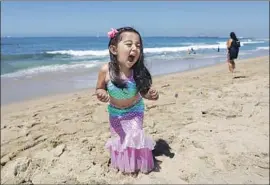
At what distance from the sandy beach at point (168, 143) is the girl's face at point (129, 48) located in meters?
1.06

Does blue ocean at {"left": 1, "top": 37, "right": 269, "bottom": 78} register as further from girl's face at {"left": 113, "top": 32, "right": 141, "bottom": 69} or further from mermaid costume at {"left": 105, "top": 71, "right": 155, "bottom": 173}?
girl's face at {"left": 113, "top": 32, "right": 141, "bottom": 69}

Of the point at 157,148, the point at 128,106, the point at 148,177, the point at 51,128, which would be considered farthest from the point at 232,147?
the point at 51,128

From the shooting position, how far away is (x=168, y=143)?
3.88 metres

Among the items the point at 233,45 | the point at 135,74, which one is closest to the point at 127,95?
the point at 135,74

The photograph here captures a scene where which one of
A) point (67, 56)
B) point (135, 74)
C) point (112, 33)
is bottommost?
point (67, 56)

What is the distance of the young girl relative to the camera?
110 inches

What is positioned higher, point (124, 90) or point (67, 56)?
point (124, 90)

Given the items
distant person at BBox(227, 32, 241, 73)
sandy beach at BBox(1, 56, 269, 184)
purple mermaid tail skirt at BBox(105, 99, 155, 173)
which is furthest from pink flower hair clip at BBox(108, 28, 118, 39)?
distant person at BBox(227, 32, 241, 73)

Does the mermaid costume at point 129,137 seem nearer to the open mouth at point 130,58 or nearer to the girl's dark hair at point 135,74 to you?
the girl's dark hair at point 135,74

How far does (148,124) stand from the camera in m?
Result: 4.46

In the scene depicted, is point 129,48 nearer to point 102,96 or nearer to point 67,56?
point 102,96

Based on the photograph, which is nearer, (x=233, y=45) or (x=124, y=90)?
(x=124, y=90)

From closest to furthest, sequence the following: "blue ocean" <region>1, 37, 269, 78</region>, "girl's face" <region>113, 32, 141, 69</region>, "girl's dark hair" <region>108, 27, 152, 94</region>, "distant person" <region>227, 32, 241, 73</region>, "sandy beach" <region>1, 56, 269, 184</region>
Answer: "girl's face" <region>113, 32, 141, 69</region>, "girl's dark hair" <region>108, 27, 152, 94</region>, "sandy beach" <region>1, 56, 269, 184</region>, "distant person" <region>227, 32, 241, 73</region>, "blue ocean" <region>1, 37, 269, 78</region>

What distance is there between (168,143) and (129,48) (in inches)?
57.2
